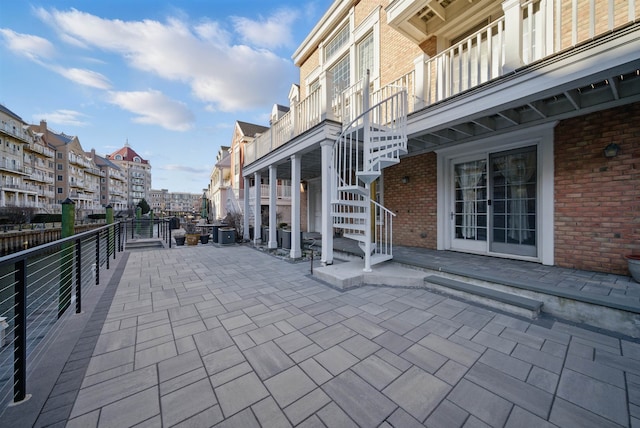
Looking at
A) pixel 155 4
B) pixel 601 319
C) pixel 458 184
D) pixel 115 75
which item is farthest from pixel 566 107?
pixel 115 75

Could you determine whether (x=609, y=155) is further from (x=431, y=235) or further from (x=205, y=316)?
(x=205, y=316)

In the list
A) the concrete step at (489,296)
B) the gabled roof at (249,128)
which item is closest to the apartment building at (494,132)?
the concrete step at (489,296)

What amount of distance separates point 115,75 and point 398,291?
10056mm

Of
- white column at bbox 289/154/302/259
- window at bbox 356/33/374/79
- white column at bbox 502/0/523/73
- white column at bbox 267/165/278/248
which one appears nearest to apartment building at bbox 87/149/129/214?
white column at bbox 267/165/278/248

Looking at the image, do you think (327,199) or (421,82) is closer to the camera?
(421,82)

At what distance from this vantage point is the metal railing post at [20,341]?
1.34 m

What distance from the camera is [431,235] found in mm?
5094

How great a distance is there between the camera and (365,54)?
6.43 meters

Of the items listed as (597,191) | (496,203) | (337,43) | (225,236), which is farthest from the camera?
(225,236)

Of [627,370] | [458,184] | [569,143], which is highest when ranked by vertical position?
[569,143]

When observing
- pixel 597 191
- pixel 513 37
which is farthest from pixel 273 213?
pixel 597 191

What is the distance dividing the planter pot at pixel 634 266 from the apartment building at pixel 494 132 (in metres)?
0.24

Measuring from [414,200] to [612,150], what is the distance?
9.51 feet

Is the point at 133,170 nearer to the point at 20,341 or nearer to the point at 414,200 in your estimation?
the point at 414,200
